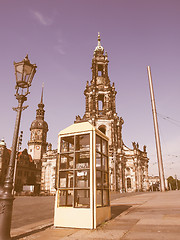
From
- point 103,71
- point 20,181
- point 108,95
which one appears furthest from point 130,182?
point 20,181

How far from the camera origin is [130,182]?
4325cm

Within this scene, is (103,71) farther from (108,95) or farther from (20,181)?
(20,181)

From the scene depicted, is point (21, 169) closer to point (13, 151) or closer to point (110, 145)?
point (110, 145)

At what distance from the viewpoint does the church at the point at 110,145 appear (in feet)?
139

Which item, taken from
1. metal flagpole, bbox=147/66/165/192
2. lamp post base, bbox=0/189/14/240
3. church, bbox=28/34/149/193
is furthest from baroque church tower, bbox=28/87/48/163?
lamp post base, bbox=0/189/14/240

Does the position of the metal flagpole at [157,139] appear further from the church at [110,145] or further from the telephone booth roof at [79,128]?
the church at [110,145]

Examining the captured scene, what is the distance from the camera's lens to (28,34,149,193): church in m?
42.3

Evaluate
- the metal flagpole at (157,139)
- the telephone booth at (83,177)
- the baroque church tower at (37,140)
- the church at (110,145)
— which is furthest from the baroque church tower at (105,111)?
the telephone booth at (83,177)

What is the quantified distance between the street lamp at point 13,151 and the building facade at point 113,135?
3490 cm

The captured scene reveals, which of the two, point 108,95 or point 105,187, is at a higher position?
point 108,95

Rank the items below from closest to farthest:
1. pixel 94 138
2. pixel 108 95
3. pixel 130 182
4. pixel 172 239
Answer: pixel 172 239 → pixel 94 138 → pixel 130 182 → pixel 108 95

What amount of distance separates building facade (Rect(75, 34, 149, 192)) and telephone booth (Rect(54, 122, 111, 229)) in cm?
3390

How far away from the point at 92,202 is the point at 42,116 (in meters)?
72.8

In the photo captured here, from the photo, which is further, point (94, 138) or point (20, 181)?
point (20, 181)
